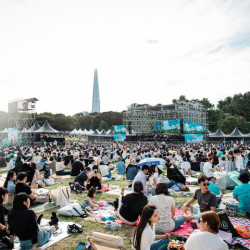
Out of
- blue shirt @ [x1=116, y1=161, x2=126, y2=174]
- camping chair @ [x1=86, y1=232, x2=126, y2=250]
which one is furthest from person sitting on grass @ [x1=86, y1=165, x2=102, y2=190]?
camping chair @ [x1=86, y1=232, x2=126, y2=250]

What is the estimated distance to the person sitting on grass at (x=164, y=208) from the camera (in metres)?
4.09

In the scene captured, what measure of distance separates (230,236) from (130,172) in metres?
5.80

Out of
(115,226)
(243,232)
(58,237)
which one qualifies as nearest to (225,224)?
(243,232)

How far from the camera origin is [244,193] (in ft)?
16.0

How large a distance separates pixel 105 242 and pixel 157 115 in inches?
1380

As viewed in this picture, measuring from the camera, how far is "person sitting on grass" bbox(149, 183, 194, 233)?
4.09 meters

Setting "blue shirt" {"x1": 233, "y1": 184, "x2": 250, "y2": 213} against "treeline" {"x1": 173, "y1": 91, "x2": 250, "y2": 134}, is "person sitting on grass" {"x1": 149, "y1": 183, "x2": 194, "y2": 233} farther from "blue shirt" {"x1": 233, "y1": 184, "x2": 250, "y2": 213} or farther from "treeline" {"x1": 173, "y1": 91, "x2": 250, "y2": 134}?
"treeline" {"x1": 173, "y1": 91, "x2": 250, "y2": 134}

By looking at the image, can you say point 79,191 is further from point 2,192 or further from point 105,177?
point 2,192

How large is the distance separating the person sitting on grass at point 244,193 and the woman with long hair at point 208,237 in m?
2.86

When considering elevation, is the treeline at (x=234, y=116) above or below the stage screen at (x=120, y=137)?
above

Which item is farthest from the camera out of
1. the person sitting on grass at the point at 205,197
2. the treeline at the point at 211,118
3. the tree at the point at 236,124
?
the treeline at the point at 211,118

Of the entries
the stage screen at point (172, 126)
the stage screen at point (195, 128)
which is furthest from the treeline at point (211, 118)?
the stage screen at point (195, 128)

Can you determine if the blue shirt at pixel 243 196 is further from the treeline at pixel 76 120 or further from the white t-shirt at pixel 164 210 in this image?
the treeline at pixel 76 120

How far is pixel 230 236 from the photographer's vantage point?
3.81 metres
